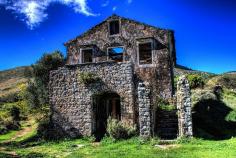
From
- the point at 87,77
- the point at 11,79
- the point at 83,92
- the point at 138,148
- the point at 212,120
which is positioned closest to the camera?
the point at 138,148

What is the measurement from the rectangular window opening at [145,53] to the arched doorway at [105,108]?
648cm

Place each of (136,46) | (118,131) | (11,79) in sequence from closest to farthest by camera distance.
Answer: (118,131)
(136,46)
(11,79)

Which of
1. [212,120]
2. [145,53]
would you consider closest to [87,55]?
[145,53]

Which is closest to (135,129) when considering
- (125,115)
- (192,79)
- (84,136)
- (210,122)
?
(125,115)

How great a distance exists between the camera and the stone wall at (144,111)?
18.6 meters

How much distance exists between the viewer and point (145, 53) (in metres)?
28.7

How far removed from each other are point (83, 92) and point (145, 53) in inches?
349

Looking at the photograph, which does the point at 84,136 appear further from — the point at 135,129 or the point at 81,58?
the point at 81,58

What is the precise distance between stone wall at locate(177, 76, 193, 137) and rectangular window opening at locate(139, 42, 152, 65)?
31.6 ft

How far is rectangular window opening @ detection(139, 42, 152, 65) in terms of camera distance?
1124 inches

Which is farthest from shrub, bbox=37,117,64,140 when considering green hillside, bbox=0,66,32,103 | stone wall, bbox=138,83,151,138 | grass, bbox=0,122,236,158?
green hillside, bbox=0,66,32,103

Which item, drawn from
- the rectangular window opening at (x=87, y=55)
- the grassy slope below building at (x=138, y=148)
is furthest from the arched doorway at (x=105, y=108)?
the rectangular window opening at (x=87, y=55)

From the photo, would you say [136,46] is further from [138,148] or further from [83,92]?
[138,148]

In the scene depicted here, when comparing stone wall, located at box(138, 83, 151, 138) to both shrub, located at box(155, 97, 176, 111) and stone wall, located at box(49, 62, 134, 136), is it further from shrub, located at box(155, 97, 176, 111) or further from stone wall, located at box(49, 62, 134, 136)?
shrub, located at box(155, 97, 176, 111)
